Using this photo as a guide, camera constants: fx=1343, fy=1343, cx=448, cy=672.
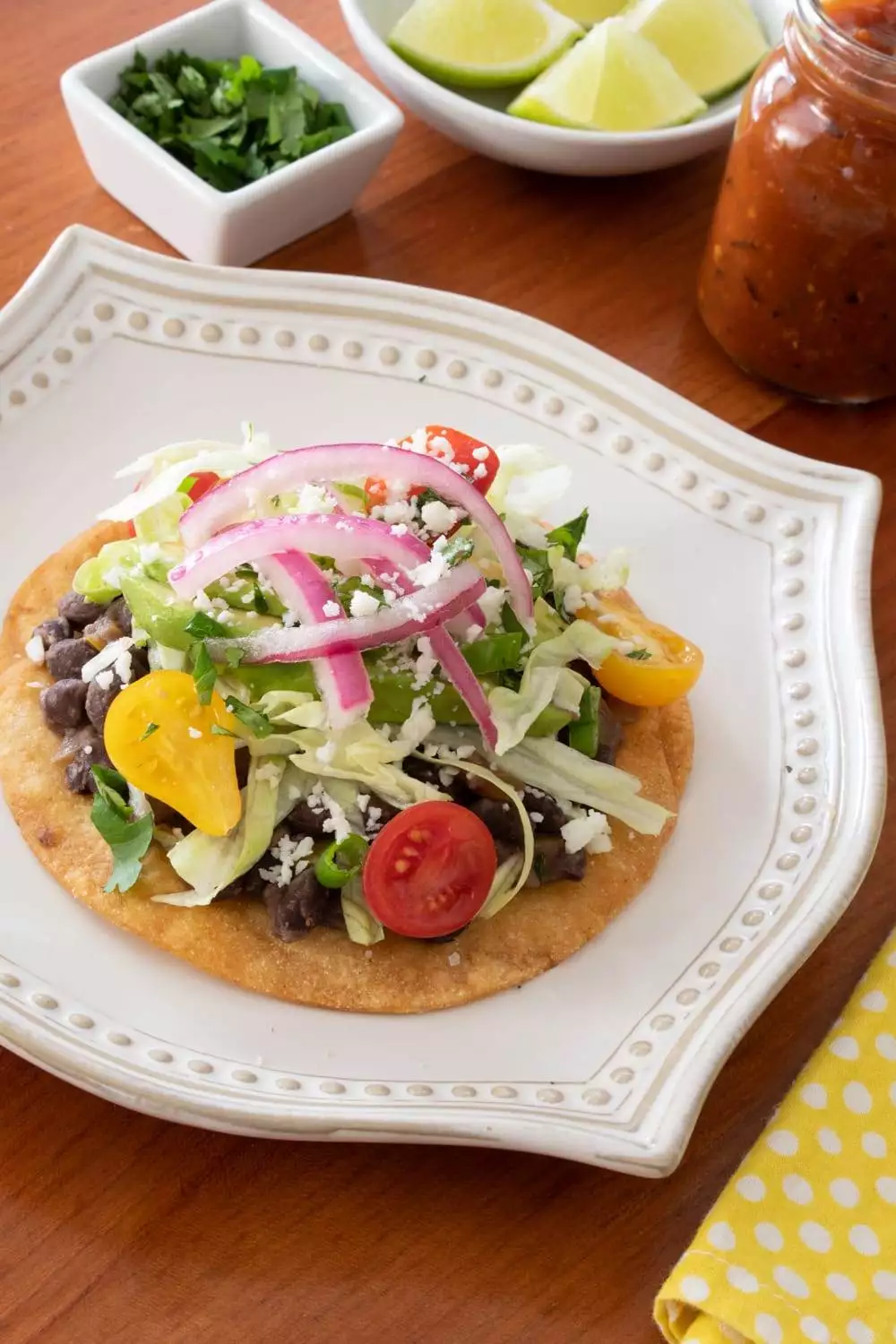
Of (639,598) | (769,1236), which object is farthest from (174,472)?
(769,1236)

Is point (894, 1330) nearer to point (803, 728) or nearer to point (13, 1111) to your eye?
point (803, 728)

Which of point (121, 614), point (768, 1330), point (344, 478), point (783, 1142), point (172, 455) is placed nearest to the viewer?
point (768, 1330)

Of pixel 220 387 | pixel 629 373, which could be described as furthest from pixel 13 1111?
pixel 629 373

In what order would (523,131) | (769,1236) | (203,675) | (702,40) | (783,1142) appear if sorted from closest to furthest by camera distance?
(769,1236) → (783,1142) → (203,675) → (523,131) → (702,40)

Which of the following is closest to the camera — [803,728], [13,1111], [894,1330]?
[894,1330]

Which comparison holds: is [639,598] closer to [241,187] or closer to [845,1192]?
[845,1192]

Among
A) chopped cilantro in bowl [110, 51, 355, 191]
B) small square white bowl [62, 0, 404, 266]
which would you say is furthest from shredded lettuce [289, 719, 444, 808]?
chopped cilantro in bowl [110, 51, 355, 191]
